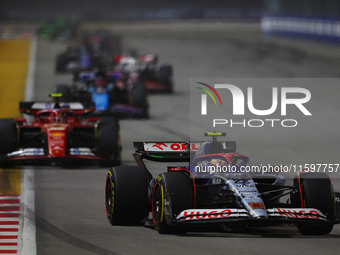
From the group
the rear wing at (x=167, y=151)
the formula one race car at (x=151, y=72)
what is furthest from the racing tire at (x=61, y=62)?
the rear wing at (x=167, y=151)

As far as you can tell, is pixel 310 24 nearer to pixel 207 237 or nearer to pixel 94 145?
pixel 94 145

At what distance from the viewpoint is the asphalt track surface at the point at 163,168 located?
945 cm

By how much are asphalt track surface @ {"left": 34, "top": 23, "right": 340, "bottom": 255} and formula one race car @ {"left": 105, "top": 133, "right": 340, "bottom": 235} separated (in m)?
0.21

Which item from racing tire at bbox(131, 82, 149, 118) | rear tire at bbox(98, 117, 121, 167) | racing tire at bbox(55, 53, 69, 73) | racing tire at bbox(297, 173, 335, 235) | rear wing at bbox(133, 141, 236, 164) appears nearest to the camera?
racing tire at bbox(297, 173, 335, 235)

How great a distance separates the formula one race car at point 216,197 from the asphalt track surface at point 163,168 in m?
0.21

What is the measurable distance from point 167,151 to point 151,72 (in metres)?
19.0

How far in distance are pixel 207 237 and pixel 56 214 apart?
253 cm

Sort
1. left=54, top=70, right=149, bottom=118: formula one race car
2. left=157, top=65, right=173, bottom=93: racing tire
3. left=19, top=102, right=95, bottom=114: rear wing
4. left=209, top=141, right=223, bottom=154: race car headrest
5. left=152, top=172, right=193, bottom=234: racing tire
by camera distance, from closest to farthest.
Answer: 1. left=152, top=172, right=193, bottom=234: racing tire
2. left=209, top=141, right=223, bottom=154: race car headrest
3. left=19, top=102, right=95, bottom=114: rear wing
4. left=54, top=70, right=149, bottom=118: formula one race car
5. left=157, top=65, right=173, bottom=93: racing tire

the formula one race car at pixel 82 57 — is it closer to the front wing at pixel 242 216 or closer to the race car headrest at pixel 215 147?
the race car headrest at pixel 215 147

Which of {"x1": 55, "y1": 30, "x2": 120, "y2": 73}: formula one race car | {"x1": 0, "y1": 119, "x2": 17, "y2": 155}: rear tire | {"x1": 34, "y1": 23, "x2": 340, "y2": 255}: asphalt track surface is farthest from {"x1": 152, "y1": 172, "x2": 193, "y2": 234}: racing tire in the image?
{"x1": 55, "y1": 30, "x2": 120, "y2": 73}: formula one race car

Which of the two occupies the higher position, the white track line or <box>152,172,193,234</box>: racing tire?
<box>152,172,193,234</box>: racing tire

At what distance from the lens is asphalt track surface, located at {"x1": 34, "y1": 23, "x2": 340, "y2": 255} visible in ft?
31.0

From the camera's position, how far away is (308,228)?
10203 millimetres

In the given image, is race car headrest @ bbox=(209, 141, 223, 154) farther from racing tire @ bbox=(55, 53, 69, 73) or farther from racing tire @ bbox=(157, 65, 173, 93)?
racing tire @ bbox=(55, 53, 69, 73)
